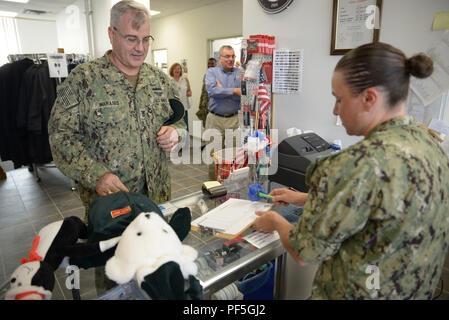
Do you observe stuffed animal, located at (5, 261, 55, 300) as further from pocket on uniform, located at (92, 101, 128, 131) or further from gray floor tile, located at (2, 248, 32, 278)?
gray floor tile, located at (2, 248, 32, 278)

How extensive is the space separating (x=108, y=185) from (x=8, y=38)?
5.23 m

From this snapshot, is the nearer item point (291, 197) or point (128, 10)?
point (291, 197)

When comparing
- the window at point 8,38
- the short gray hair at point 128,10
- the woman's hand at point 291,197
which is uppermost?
the window at point 8,38

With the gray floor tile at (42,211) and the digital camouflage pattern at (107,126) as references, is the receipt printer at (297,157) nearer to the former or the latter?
the digital camouflage pattern at (107,126)

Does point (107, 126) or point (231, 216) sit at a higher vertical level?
point (107, 126)

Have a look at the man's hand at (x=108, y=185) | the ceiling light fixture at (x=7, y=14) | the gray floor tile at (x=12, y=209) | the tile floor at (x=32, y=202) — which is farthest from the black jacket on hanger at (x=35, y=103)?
the man's hand at (x=108, y=185)

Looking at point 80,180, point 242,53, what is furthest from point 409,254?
point 242,53

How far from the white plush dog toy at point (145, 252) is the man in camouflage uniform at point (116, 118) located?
0.43 m

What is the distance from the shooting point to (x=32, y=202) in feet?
11.7

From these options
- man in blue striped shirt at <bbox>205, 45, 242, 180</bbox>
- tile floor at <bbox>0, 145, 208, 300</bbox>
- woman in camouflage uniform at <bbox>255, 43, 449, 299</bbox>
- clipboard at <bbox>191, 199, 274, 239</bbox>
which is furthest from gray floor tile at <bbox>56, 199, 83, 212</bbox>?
woman in camouflage uniform at <bbox>255, 43, 449, 299</bbox>

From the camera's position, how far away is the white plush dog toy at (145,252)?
857 mm

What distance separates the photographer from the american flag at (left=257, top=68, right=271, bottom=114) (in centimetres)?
245

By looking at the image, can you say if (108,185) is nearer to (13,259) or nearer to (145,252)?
(145,252)

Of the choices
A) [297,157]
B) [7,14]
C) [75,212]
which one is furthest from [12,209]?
[7,14]
